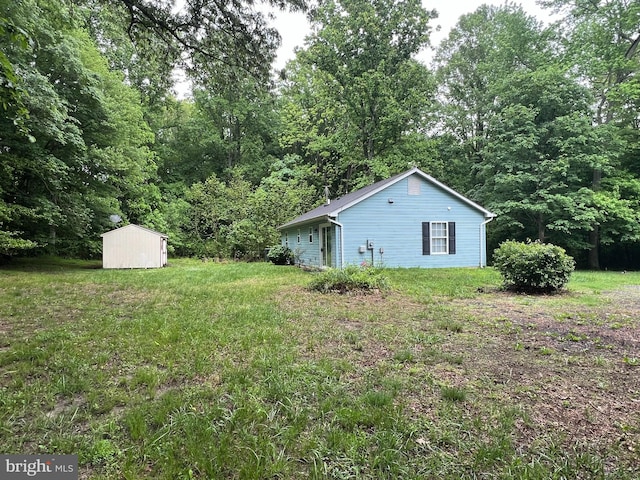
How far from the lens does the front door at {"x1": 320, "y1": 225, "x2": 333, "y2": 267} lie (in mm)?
13773

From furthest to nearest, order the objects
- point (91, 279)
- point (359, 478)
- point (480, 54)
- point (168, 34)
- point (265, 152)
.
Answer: point (265, 152) < point (480, 54) < point (91, 279) < point (168, 34) < point (359, 478)

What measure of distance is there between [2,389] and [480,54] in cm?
2953

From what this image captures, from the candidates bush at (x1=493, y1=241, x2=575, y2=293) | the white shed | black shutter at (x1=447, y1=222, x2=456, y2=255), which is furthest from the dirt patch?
the white shed

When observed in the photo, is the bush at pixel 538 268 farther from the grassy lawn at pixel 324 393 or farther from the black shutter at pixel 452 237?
the black shutter at pixel 452 237

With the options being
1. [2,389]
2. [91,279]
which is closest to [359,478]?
[2,389]

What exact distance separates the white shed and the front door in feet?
25.7

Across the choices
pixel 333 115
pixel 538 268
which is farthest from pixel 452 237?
pixel 333 115

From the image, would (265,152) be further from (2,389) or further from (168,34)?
(2,389)

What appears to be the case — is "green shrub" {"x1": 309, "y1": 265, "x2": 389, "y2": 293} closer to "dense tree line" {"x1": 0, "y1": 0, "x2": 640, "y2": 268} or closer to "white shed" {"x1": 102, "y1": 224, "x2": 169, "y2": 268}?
"dense tree line" {"x1": 0, "y1": 0, "x2": 640, "y2": 268}

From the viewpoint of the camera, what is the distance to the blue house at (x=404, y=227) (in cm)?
1326

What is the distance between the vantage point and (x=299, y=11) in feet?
20.5

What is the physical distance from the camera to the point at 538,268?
26.3 feet

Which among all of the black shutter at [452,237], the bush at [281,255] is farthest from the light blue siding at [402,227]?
the bush at [281,255]

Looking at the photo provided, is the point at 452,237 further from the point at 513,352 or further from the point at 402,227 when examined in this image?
the point at 513,352
